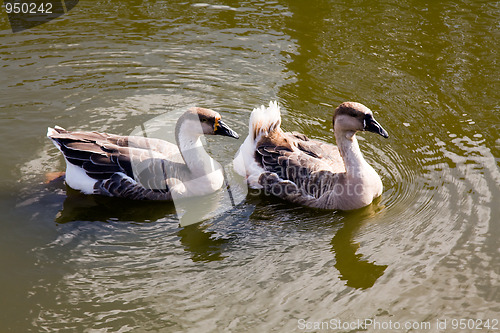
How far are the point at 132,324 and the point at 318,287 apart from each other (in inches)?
80.1

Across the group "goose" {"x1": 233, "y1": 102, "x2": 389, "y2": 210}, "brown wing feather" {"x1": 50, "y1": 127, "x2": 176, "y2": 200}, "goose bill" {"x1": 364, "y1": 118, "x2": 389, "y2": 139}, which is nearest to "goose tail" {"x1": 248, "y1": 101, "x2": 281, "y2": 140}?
"goose" {"x1": 233, "y1": 102, "x2": 389, "y2": 210}

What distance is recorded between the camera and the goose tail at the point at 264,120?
8.45 meters

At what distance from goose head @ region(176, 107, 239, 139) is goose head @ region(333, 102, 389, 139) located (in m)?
1.48

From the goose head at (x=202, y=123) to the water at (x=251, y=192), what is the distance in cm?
109

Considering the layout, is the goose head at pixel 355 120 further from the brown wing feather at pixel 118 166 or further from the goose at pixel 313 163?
the brown wing feather at pixel 118 166

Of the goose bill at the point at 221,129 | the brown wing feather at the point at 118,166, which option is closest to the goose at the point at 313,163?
the goose bill at the point at 221,129

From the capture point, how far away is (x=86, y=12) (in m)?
13.0

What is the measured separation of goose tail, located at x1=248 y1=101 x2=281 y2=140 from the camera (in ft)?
27.7

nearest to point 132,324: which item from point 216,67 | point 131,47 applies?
point 216,67

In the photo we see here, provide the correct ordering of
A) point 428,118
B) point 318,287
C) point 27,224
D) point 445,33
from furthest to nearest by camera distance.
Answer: point 445,33
point 428,118
point 27,224
point 318,287

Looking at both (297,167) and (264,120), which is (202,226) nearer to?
(297,167)

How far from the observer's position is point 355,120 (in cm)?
782

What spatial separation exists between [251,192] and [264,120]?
1.03m

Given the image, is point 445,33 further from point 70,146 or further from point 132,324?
point 132,324
